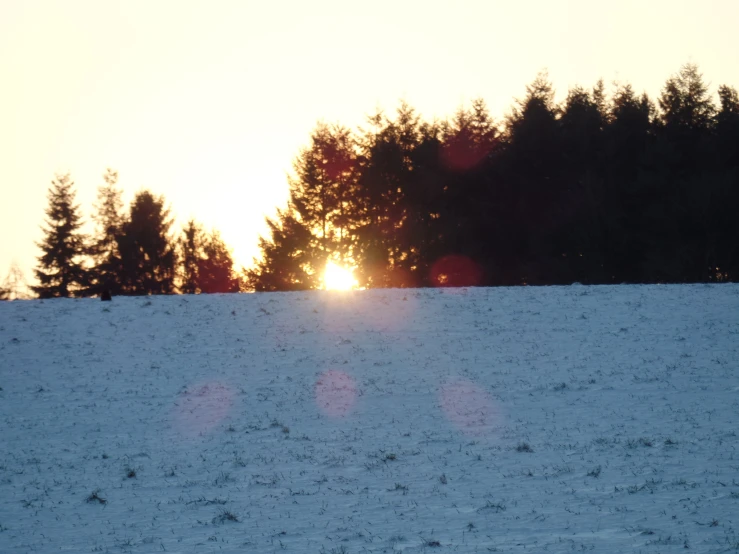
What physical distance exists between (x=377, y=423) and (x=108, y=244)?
52827 millimetres

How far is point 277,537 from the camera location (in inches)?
437

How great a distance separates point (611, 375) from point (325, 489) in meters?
8.91

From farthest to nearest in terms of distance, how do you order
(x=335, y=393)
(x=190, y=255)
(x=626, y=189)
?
(x=190, y=255) < (x=626, y=189) < (x=335, y=393)

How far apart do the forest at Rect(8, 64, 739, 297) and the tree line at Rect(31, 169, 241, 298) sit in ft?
0.42

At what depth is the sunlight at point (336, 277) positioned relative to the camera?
179ft

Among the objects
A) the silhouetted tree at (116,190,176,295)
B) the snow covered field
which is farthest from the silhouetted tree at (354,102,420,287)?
the snow covered field

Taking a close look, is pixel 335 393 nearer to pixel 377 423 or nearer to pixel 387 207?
pixel 377 423

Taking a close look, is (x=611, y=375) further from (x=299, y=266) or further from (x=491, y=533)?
(x=299, y=266)

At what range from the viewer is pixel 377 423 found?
53.6 feet

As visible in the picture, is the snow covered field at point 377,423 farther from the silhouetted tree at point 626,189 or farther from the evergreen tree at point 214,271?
the evergreen tree at point 214,271

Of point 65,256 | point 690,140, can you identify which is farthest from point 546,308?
point 65,256

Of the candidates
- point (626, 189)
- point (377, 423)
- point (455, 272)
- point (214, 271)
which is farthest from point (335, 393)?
point (214, 271)

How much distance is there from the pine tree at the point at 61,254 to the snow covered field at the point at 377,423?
35705mm

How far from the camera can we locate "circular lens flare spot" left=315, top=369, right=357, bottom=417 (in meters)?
17.4
